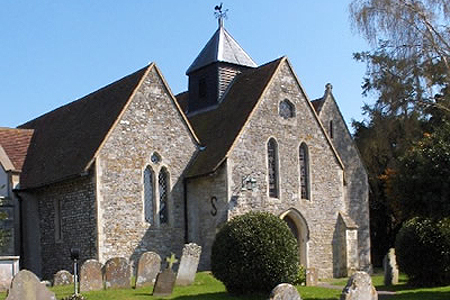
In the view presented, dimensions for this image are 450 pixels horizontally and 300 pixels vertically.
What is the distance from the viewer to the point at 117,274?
20.1 meters

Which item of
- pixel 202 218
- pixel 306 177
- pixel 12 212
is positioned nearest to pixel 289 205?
pixel 306 177

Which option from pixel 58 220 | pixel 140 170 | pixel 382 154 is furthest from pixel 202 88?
pixel 382 154

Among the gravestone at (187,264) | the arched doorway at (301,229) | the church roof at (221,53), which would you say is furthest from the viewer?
the church roof at (221,53)

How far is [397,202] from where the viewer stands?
18.7m

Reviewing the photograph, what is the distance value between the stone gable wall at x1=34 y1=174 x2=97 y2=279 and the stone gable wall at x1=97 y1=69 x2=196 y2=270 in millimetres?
581

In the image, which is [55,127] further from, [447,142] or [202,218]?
[447,142]

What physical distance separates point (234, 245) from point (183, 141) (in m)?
9.57

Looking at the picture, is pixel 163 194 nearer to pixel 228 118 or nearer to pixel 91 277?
pixel 228 118

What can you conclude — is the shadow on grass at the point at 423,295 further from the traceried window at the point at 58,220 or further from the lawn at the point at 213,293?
the traceried window at the point at 58,220

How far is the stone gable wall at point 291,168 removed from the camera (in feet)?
86.4

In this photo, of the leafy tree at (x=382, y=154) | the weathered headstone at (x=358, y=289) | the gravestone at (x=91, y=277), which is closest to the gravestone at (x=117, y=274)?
the gravestone at (x=91, y=277)

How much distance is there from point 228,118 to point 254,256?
1107 centimetres

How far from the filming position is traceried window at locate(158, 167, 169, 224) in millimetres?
26484

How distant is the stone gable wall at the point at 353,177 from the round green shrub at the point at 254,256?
1371 cm
